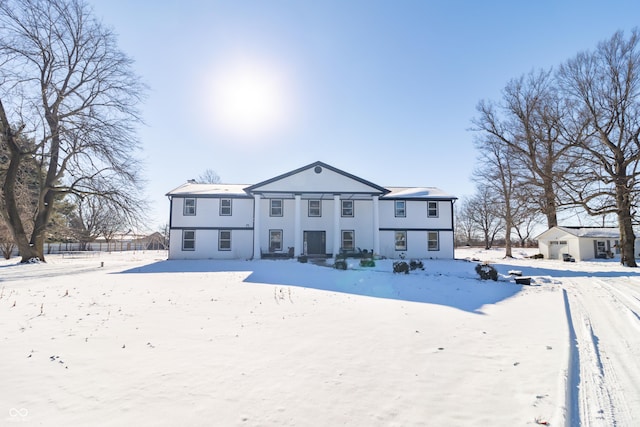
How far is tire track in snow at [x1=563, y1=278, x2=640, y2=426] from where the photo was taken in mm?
3564

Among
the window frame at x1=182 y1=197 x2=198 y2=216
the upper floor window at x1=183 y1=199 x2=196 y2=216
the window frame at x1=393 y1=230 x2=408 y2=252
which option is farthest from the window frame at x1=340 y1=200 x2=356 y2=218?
the upper floor window at x1=183 y1=199 x2=196 y2=216

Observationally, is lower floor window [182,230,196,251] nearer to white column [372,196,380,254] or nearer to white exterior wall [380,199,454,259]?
white column [372,196,380,254]

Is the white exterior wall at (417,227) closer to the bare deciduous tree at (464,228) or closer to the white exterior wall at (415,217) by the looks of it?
the white exterior wall at (415,217)

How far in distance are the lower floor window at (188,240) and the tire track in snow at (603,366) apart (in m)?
22.5

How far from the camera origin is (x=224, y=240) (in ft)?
81.7

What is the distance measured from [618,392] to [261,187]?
21.3 metres

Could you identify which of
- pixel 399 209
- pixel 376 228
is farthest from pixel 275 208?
pixel 399 209

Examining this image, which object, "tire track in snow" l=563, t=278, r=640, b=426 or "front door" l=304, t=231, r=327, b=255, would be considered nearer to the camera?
"tire track in snow" l=563, t=278, r=640, b=426

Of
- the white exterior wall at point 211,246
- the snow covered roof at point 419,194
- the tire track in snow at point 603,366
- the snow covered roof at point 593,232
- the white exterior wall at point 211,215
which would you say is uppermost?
the snow covered roof at point 419,194

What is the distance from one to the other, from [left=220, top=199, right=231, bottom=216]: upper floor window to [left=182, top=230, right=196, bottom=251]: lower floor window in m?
2.57

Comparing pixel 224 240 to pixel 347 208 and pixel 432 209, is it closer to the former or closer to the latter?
pixel 347 208

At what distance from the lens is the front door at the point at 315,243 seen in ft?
83.8

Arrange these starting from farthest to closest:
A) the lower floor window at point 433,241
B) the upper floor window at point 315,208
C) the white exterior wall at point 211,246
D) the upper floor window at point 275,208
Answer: the lower floor window at point 433,241, the upper floor window at point 315,208, the upper floor window at point 275,208, the white exterior wall at point 211,246

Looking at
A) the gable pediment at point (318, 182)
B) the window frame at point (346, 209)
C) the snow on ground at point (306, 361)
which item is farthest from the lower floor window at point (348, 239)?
the snow on ground at point (306, 361)
